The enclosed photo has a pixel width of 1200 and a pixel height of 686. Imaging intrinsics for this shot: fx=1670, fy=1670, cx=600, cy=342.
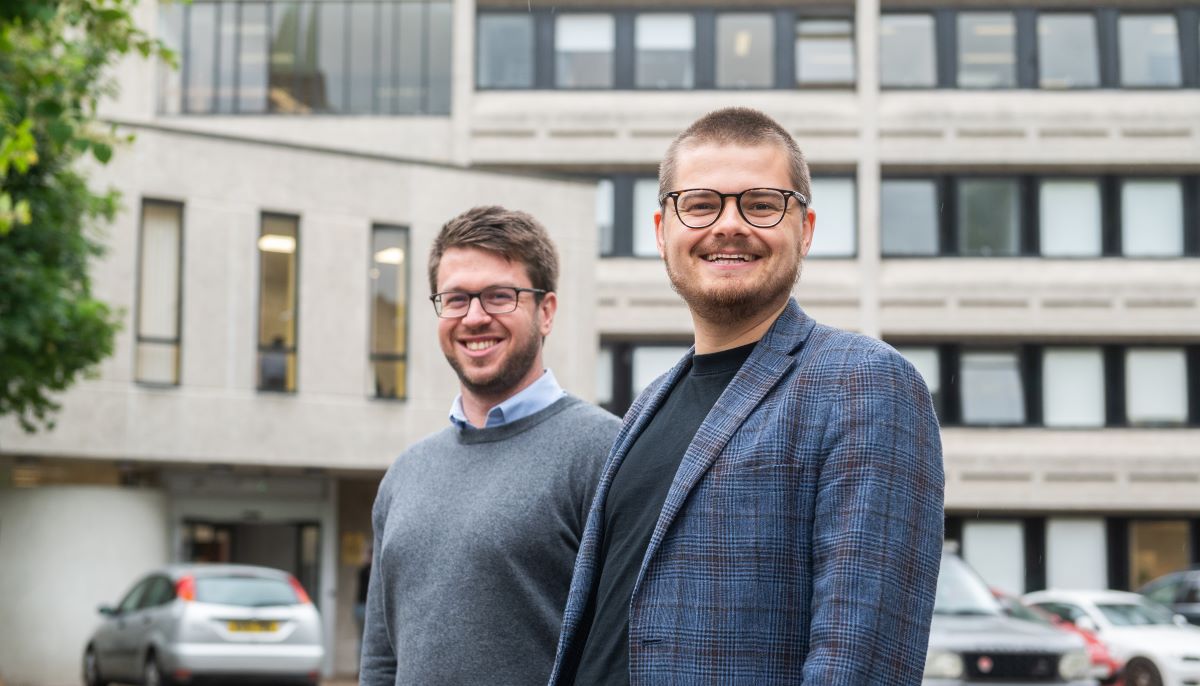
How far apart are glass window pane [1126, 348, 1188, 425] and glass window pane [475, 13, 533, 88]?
14.9 metres

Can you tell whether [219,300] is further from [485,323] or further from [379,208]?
[485,323]

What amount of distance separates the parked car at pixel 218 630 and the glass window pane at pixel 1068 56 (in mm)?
24461

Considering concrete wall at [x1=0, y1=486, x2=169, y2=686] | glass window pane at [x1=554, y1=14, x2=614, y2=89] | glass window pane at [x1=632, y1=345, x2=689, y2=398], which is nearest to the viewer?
concrete wall at [x1=0, y1=486, x2=169, y2=686]

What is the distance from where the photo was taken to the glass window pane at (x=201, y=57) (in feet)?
114

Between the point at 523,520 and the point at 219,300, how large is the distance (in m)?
24.5

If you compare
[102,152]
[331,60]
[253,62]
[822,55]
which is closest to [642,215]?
[822,55]

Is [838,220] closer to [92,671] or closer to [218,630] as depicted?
[92,671]

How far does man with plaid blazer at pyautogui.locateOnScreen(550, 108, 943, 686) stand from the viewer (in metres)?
2.49

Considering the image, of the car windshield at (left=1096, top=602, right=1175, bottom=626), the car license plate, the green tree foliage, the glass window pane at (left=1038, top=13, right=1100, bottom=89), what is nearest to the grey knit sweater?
the green tree foliage

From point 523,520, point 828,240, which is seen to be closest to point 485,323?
point 523,520

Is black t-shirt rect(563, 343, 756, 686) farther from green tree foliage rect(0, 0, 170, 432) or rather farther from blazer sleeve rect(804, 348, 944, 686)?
green tree foliage rect(0, 0, 170, 432)

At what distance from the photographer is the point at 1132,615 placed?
2033 centimetres

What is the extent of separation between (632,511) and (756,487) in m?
0.33

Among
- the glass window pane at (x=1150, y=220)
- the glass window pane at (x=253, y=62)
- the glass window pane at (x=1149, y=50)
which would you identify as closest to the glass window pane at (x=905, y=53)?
the glass window pane at (x=1149, y=50)
